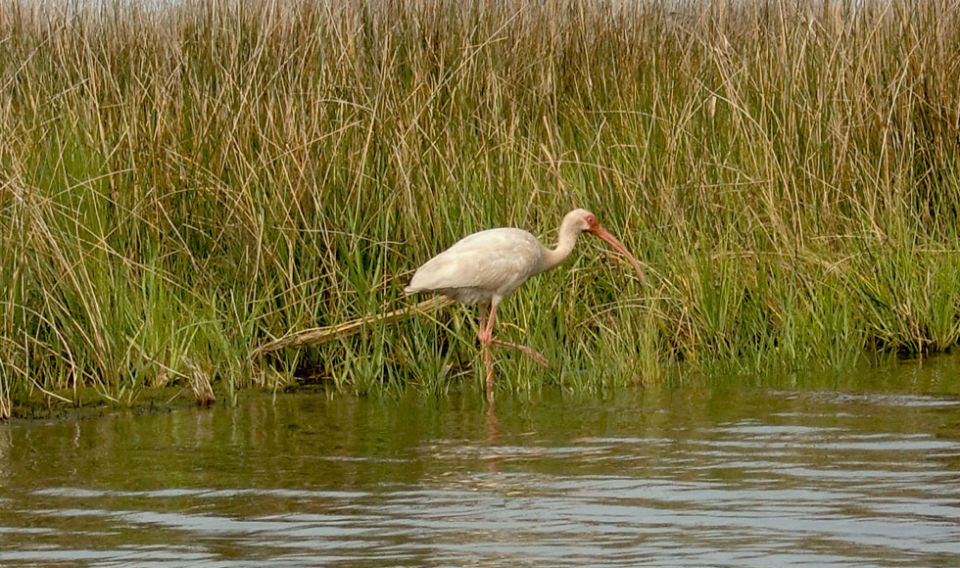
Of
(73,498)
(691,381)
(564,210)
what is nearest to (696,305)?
(691,381)

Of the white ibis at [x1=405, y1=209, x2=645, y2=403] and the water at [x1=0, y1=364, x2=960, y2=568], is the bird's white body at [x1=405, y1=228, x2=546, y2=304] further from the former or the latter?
the water at [x1=0, y1=364, x2=960, y2=568]

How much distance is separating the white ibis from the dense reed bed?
0.48ft

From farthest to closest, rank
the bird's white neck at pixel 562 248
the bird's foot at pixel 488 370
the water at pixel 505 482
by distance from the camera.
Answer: the bird's white neck at pixel 562 248 < the bird's foot at pixel 488 370 < the water at pixel 505 482

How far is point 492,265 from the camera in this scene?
736 cm

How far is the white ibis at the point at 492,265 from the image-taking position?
7422 mm

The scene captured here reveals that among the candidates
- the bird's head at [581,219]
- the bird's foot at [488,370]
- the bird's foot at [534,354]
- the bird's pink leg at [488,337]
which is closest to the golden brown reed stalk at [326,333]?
the bird's pink leg at [488,337]

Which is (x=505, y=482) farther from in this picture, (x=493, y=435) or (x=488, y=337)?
(x=488, y=337)

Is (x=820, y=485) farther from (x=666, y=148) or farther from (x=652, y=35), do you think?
(x=652, y=35)

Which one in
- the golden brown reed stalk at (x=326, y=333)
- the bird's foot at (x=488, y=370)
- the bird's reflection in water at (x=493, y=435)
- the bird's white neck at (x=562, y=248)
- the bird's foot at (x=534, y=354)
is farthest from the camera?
the bird's white neck at (x=562, y=248)

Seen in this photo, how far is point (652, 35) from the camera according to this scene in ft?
33.0

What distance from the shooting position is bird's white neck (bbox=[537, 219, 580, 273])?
7980 millimetres

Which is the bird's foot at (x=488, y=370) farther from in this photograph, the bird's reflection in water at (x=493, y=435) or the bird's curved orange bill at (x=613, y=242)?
the bird's curved orange bill at (x=613, y=242)

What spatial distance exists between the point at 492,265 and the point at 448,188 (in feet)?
3.55

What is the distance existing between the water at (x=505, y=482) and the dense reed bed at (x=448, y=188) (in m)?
0.46
